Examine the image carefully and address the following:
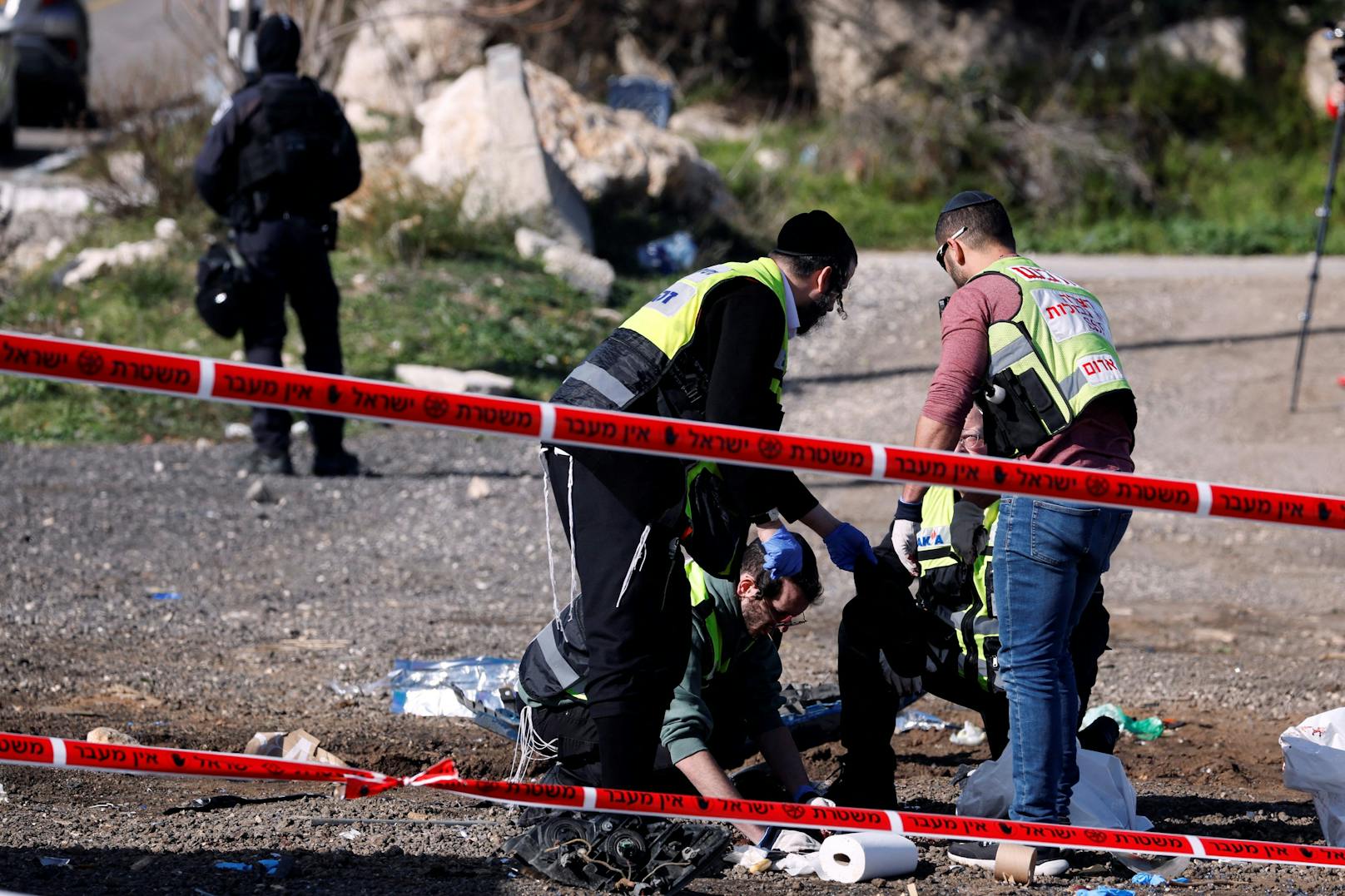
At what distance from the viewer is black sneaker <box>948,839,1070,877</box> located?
371 centimetres

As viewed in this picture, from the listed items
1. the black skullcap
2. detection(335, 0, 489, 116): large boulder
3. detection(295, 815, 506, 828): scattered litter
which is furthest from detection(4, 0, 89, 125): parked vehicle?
detection(295, 815, 506, 828): scattered litter

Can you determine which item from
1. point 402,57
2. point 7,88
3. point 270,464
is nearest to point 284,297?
point 270,464

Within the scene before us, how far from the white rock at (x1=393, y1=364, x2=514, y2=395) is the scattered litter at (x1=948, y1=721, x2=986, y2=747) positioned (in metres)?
4.92

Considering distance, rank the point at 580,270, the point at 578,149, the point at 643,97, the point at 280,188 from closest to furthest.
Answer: the point at 280,188
the point at 580,270
the point at 578,149
the point at 643,97

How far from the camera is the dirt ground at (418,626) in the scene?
3.73 m

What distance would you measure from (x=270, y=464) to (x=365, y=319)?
8.33ft

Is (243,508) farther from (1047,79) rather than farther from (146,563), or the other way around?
(1047,79)

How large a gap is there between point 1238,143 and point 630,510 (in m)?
15.9

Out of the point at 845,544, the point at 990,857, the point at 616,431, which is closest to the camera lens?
the point at 616,431

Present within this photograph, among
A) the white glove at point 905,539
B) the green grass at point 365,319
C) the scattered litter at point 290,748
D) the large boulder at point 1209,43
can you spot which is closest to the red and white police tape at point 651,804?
the white glove at point 905,539

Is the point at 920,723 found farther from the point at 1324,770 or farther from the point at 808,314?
the point at 808,314

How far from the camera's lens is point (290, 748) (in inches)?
179

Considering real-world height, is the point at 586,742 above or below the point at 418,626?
above

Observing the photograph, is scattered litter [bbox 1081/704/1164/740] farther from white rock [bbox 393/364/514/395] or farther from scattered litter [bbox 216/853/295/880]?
white rock [bbox 393/364/514/395]
